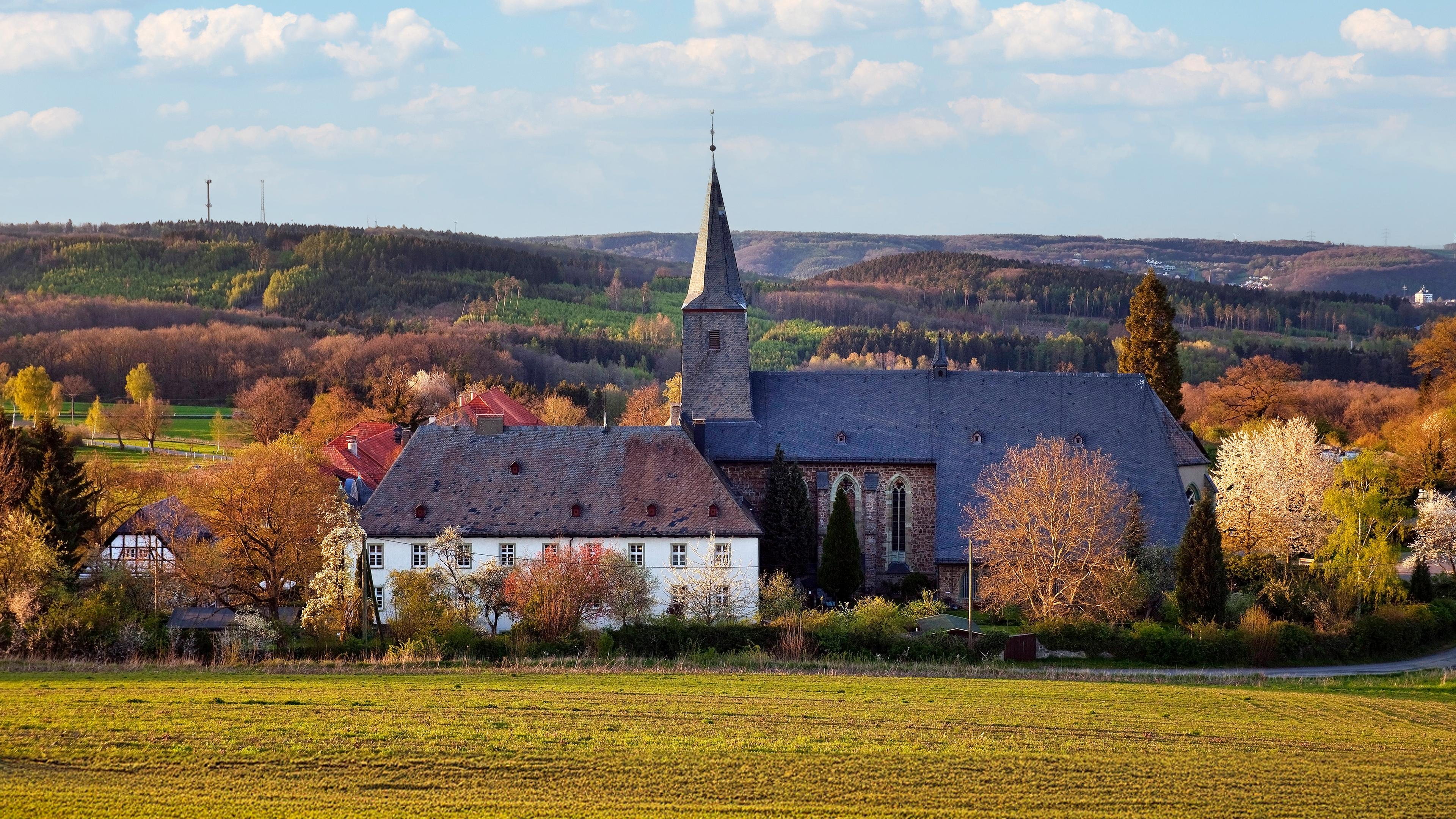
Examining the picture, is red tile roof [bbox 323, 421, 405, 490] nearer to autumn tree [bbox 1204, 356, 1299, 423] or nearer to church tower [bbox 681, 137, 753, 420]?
church tower [bbox 681, 137, 753, 420]

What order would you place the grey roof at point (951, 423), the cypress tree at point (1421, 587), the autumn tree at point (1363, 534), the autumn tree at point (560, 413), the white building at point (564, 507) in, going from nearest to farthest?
the white building at point (564, 507) < the autumn tree at point (1363, 534) < the cypress tree at point (1421, 587) < the grey roof at point (951, 423) < the autumn tree at point (560, 413)

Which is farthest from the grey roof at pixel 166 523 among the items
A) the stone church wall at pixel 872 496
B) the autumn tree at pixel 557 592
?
the stone church wall at pixel 872 496

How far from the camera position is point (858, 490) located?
52.3 metres

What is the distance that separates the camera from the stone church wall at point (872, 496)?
2041 inches

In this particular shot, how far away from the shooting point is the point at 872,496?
52.2 metres

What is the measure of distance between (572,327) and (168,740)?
158717 mm

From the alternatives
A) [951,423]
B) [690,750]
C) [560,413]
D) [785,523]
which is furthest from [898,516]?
[560,413]

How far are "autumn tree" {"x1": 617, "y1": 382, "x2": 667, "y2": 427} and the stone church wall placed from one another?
116 ft

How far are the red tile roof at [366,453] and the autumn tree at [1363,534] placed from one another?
3728 centimetres

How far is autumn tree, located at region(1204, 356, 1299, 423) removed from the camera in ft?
281

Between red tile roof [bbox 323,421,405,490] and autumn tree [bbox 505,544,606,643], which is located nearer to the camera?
autumn tree [bbox 505,544,606,643]

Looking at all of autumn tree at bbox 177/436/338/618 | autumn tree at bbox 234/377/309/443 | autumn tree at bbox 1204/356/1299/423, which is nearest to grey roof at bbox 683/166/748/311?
autumn tree at bbox 177/436/338/618

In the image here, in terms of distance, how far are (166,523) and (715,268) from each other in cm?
2260

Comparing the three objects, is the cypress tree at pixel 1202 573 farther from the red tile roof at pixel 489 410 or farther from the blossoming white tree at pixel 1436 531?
the red tile roof at pixel 489 410
